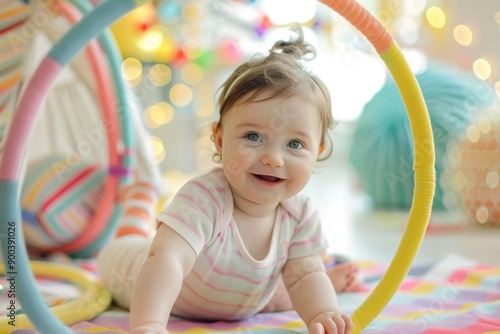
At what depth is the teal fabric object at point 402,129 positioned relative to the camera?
5.98 feet

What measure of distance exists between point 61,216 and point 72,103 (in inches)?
15.2

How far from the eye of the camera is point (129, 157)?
4.49ft

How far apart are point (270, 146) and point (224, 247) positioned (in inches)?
6.0

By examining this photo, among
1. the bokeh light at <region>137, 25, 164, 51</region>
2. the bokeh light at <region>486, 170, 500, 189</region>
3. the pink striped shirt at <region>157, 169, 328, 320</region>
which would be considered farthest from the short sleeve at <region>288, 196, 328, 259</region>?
the bokeh light at <region>137, 25, 164, 51</region>

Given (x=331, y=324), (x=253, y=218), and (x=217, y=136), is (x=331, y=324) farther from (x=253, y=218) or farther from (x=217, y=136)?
(x=217, y=136)

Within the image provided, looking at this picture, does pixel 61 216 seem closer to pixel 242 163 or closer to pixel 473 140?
pixel 242 163

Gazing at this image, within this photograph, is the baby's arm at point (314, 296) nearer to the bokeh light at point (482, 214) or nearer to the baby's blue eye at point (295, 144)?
the baby's blue eye at point (295, 144)

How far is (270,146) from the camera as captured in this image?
29.8 inches

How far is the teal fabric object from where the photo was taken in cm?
182

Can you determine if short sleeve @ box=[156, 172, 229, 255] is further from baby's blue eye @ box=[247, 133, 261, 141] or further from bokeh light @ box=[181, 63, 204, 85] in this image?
bokeh light @ box=[181, 63, 204, 85]

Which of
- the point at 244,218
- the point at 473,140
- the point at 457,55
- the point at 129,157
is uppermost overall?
the point at 457,55

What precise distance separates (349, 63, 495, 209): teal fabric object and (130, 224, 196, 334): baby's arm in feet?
4.08

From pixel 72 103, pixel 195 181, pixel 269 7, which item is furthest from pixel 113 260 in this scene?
pixel 269 7

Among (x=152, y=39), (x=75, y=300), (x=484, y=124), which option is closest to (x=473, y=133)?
(x=484, y=124)
